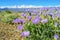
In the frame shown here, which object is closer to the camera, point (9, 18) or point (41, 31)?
point (41, 31)

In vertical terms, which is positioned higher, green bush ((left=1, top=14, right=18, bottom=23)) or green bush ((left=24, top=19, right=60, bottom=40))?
green bush ((left=24, top=19, right=60, bottom=40))

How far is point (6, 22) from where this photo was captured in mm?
8055

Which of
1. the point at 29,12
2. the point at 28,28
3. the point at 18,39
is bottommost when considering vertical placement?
the point at 18,39

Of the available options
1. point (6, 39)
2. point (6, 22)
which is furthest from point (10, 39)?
point (6, 22)

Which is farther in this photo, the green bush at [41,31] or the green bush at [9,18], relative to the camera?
the green bush at [9,18]

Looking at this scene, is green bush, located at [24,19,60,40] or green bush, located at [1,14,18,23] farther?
green bush, located at [1,14,18,23]

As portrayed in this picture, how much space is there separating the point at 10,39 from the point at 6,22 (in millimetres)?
2303

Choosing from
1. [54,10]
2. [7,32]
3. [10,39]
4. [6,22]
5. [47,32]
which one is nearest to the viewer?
[47,32]

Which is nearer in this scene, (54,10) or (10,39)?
(54,10)

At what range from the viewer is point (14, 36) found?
20.0 feet

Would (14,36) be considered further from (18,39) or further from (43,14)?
(43,14)

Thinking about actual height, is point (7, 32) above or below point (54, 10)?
below

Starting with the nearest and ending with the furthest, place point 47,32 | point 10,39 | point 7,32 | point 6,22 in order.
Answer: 1. point 47,32
2. point 10,39
3. point 7,32
4. point 6,22

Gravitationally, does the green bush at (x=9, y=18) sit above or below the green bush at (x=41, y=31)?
below
